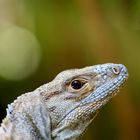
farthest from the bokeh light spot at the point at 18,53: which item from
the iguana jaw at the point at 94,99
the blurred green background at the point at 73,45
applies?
the iguana jaw at the point at 94,99

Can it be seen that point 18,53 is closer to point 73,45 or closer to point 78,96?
point 73,45

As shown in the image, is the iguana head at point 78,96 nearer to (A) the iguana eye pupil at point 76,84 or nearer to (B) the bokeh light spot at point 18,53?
(A) the iguana eye pupil at point 76,84

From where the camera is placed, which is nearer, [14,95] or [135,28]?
[135,28]

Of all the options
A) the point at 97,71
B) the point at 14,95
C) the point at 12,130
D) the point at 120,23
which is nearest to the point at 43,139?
the point at 12,130

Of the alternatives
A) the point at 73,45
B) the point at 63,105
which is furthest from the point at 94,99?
the point at 73,45

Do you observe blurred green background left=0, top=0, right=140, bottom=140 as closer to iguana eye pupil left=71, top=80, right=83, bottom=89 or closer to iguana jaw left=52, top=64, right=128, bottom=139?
iguana jaw left=52, top=64, right=128, bottom=139

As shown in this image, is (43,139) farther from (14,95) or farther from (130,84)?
(14,95)
